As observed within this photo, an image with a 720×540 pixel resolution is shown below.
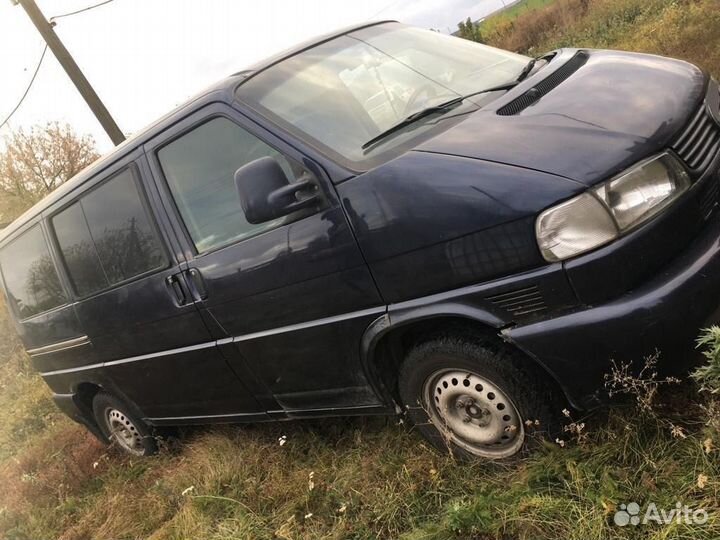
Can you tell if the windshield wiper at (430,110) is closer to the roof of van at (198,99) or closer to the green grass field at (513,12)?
the roof of van at (198,99)

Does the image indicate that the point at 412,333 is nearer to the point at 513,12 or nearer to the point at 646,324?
the point at 646,324

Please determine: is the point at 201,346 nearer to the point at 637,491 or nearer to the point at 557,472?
the point at 557,472

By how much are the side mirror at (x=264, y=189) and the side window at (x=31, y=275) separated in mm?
2769

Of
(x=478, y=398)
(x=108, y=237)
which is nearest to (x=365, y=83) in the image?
(x=478, y=398)

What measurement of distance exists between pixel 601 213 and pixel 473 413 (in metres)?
1.12

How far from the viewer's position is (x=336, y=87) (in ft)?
10.2

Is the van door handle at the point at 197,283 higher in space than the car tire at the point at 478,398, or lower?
higher

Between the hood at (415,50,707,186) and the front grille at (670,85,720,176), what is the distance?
1.8 inches

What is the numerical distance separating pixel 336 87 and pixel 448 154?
972 millimetres

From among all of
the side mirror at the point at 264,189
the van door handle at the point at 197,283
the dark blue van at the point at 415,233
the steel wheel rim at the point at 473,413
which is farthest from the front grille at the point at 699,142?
the van door handle at the point at 197,283

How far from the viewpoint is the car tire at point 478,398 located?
2500 mm

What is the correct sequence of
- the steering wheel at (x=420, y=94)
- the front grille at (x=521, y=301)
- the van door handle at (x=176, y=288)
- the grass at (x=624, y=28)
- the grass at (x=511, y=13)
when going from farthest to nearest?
the grass at (x=511, y=13) → the grass at (x=624, y=28) → the van door handle at (x=176, y=288) → the steering wheel at (x=420, y=94) → the front grille at (x=521, y=301)

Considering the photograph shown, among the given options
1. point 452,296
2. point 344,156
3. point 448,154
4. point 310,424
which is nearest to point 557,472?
point 452,296

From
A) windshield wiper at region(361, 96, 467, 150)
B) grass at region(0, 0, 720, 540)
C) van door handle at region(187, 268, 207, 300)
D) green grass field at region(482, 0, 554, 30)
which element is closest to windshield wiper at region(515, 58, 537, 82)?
windshield wiper at region(361, 96, 467, 150)
